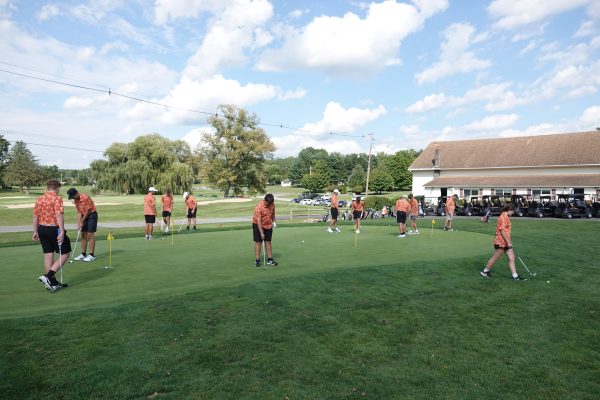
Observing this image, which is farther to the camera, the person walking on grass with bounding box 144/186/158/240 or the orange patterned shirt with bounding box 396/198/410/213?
the orange patterned shirt with bounding box 396/198/410/213

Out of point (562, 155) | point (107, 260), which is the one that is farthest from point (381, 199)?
point (107, 260)

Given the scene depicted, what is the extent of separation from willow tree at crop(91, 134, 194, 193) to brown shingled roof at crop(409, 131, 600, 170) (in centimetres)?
3418

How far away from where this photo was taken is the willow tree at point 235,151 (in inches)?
2554

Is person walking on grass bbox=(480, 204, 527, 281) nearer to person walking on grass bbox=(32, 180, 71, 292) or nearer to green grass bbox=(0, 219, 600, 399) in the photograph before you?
green grass bbox=(0, 219, 600, 399)

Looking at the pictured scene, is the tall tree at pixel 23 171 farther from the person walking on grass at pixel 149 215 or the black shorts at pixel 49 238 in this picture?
the black shorts at pixel 49 238

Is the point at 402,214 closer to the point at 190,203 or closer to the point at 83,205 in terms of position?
the point at 190,203

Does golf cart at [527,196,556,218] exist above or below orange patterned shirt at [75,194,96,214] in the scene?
below

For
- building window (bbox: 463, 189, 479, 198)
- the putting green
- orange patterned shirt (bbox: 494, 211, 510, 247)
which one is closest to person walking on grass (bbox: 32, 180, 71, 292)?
the putting green

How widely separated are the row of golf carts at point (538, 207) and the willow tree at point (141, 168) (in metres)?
38.0

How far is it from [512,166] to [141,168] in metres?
50.5

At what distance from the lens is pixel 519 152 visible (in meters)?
56.0

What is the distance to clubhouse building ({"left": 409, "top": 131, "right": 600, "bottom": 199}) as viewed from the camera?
48906 millimetres

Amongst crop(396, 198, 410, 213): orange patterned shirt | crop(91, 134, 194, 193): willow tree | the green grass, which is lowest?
the green grass

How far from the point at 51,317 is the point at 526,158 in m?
57.9
